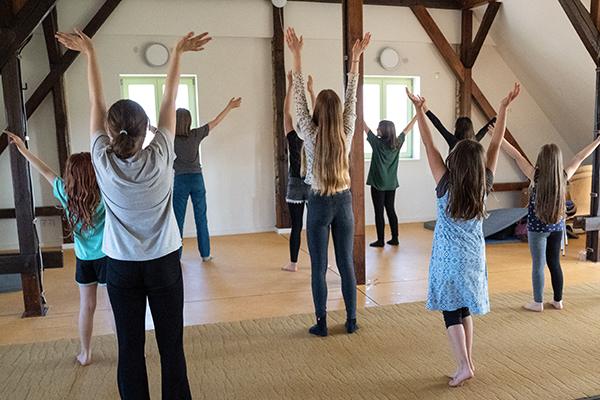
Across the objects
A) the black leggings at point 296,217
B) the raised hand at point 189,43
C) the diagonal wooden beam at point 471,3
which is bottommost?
the black leggings at point 296,217

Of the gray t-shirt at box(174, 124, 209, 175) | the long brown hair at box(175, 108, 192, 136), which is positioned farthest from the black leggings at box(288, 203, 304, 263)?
the long brown hair at box(175, 108, 192, 136)

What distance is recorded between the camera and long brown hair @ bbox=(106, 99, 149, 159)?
6.14 ft

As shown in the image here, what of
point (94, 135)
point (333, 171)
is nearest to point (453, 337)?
point (333, 171)

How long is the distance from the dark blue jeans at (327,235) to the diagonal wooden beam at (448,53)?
16.3ft

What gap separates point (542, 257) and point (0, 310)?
4.14 metres

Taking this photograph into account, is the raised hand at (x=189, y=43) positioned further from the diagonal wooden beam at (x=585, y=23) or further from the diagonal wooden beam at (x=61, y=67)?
the diagonal wooden beam at (x=61, y=67)

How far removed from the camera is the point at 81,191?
271cm

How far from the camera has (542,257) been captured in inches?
144

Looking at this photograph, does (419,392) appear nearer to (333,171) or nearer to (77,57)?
(333,171)

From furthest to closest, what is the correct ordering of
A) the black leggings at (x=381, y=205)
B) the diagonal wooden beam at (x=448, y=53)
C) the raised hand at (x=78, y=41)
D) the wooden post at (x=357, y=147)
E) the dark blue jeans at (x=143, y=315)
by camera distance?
the diagonal wooden beam at (x=448, y=53) → the black leggings at (x=381, y=205) → the wooden post at (x=357, y=147) → the raised hand at (x=78, y=41) → the dark blue jeans at (x=143, y=315)

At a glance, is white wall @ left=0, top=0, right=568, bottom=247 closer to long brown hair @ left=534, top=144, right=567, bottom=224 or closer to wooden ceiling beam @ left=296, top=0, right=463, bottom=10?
wooden ceiling beam @ left=296, top=0, right=463, bottom=10

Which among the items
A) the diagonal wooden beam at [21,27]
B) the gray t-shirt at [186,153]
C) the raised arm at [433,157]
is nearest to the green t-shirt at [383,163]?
the gray t-shirt at [186,153]

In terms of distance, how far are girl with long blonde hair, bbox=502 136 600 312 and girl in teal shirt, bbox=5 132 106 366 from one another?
8.31 feet

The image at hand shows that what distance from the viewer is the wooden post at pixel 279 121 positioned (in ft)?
22.1
